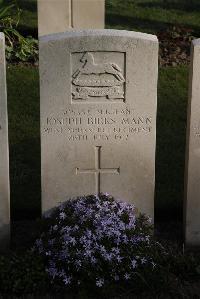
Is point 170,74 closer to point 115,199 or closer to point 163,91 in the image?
point 163,91

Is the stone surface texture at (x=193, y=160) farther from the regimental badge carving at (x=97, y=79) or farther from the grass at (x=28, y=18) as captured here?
the grass at (x=28, y=18)

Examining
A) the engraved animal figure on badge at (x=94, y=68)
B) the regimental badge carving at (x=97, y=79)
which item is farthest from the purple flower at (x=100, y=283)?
the engraved animal figure on badge at (x=94, y=68)

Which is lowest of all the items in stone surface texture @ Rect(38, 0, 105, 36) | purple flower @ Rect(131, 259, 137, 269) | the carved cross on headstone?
purple flower @ Rect(131, 259, 137, 269)

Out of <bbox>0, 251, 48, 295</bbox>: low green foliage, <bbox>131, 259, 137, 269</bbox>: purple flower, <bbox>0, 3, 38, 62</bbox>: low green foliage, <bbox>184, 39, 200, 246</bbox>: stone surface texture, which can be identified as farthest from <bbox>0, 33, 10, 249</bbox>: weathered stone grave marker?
<bbox>0, 3, 38, 62</bbox>: low green foliage

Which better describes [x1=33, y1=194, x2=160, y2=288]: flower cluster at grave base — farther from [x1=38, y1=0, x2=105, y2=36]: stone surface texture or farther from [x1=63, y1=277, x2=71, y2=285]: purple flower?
[x1=38, y1=0, x2=105, y2=36]: stone surface texture

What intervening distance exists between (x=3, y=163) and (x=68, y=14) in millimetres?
4795

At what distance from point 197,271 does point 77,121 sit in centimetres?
150

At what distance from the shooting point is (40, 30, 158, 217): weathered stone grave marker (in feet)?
18.6

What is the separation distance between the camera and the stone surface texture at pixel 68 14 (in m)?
10.1

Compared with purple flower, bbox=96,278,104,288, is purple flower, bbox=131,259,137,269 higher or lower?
higher

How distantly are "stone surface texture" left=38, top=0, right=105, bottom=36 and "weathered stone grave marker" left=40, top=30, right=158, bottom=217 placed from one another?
452cm

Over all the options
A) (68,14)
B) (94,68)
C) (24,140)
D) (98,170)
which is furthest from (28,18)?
(94,68)

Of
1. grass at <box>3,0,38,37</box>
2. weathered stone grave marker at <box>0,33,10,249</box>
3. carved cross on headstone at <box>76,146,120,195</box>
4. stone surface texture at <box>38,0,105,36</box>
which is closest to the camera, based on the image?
weathered stone grave marker at <box>0,33,10,249</box>

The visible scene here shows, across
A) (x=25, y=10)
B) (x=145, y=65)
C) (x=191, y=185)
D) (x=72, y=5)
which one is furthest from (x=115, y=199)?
(x=25, y=10)
